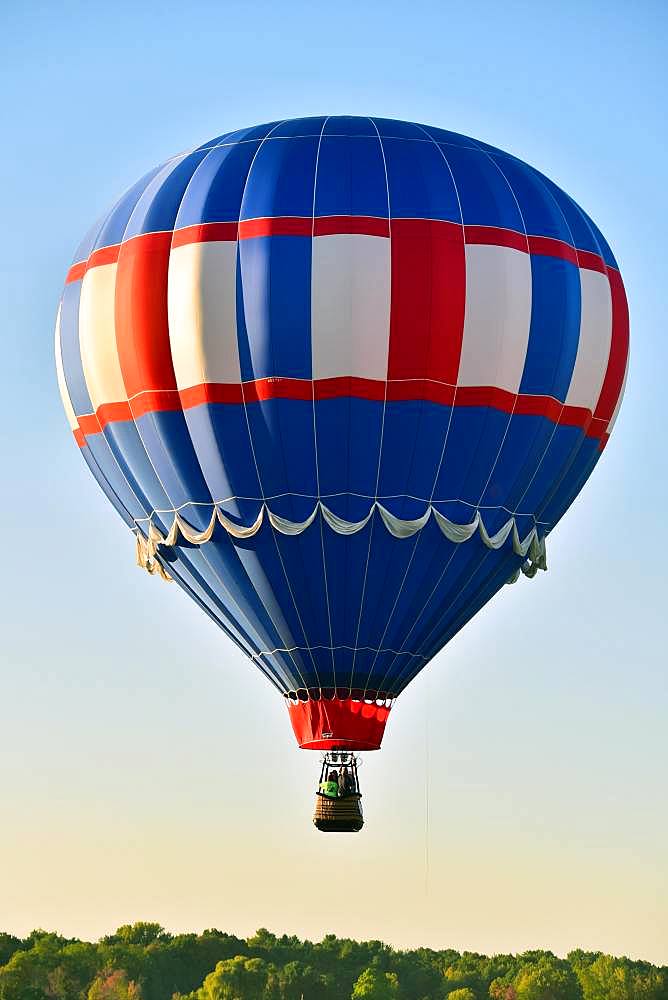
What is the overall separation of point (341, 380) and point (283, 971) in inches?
2006

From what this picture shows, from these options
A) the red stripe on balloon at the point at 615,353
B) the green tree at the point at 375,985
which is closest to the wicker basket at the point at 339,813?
the red stripe on balloon at the point at 615,353

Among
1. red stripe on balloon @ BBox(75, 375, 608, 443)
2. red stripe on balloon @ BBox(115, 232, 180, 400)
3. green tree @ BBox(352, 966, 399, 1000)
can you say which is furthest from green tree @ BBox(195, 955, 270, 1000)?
red stripe on balloon @ BBox(115, 232, 180, 400)

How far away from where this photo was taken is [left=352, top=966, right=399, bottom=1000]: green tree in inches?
2806

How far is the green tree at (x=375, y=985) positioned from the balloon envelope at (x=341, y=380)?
1872 inches

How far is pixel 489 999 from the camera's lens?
239ft

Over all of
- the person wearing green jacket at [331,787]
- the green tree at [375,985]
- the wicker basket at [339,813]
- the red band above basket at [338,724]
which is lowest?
the wicker basket at [339,813]

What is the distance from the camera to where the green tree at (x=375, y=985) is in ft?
234

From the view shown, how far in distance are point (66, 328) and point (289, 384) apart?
3560 millimetres

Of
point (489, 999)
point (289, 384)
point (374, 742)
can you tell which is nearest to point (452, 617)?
point (374, 742)

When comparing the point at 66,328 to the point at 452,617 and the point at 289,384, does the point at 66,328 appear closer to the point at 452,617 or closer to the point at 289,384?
the point at 289,384

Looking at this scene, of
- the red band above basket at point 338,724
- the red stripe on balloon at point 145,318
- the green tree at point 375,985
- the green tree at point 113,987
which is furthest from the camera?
the green tree at point 375,985

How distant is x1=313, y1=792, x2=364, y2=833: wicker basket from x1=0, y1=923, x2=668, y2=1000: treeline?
135 ft

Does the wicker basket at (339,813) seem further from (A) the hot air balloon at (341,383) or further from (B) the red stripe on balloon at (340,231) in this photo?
(B) the red stripe on balloon at (340,231)

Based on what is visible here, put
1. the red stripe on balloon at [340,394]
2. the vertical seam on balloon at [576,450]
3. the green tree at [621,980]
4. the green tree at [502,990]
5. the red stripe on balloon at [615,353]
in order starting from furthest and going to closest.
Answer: the green tree at [502,990], the green tree at [621,980], the red stripe on balloon at [615,353], the vertical seam on balloon at [576,450], the red stripe on balloon at [340,394]
